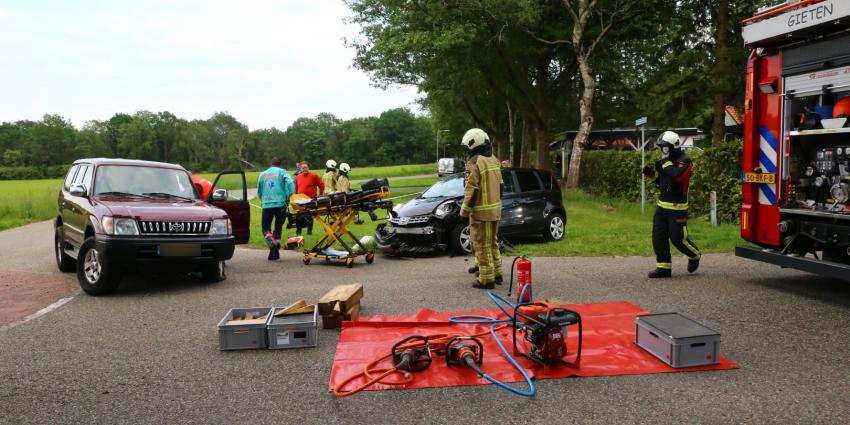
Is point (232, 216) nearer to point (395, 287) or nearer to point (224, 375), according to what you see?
point (395, 287)

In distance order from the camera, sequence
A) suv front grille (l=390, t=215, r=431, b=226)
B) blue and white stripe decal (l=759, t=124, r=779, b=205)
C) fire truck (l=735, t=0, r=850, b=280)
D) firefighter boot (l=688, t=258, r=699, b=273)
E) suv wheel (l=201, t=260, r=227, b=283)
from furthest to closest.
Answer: suv front grille (l=390, t=215, r=431, b=226), suv wheel (l=201, t=260, r=227, b=283), firefighter boot (l=688, t=258, r=699, b=273), blue and white stripe decal (l=759, t=124, r=779, b=205), fire truck (l=735, t=0, r=850, b=280)

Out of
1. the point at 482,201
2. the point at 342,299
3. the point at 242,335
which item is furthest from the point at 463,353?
the point at 482,201

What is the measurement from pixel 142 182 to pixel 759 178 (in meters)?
8.65

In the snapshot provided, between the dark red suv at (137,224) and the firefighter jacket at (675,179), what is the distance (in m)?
6.09

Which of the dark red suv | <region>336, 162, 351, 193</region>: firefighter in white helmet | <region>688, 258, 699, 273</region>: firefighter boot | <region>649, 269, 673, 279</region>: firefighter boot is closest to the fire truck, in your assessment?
<region>688, 258, 699, 273</region>: firefighter boot

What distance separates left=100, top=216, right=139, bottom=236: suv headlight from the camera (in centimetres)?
745

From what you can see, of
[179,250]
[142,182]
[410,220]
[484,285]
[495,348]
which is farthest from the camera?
[410,220]

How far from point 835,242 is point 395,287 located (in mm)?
5218

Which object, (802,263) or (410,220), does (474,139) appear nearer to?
(410,220)

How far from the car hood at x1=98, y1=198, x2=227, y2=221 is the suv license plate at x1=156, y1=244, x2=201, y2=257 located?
1.27 feet

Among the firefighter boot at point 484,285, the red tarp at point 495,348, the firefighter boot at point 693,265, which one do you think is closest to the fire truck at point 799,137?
the firefighter boot at point 693,265

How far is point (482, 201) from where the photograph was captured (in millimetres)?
7762

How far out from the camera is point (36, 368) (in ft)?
15.8

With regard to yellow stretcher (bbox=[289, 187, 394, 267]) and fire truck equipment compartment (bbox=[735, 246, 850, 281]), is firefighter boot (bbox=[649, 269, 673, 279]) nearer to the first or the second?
fire truck equipment compartment (bbox=[735, 246, 850, 281])
